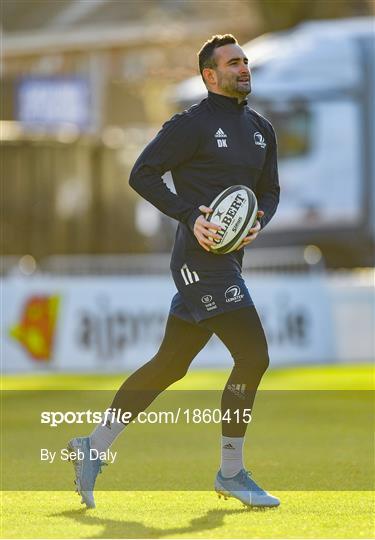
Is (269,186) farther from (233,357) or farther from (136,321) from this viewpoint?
(136,321)

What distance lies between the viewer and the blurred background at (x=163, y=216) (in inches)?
680

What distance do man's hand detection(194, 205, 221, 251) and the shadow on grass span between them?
1240mm

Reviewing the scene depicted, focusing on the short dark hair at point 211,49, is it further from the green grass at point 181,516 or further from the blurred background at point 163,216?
the blurred background at point 163,216

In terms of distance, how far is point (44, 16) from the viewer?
4403 centimetres

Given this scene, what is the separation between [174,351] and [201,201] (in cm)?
73

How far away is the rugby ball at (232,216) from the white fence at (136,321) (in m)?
9.82

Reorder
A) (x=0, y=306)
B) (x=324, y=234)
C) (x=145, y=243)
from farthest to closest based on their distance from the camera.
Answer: (x=145, y=243)
(x=324, y=234)
(x=0, y=306)

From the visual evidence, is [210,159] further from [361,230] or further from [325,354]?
[361,230]

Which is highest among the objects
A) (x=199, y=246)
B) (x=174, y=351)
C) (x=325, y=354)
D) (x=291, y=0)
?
(x=291, y=0)

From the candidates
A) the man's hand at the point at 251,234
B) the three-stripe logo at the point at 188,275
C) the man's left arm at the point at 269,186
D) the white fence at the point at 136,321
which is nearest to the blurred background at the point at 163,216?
the white fence at the point at 136,321

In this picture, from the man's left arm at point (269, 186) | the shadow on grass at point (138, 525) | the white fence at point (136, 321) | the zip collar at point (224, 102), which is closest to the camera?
the shadow on grass at point (138, 525)

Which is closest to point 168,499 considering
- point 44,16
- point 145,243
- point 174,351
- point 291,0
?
point 174,351

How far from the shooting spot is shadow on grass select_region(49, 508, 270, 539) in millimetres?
6566

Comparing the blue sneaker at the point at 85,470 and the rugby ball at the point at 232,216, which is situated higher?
the rugby ball at the point at 232,216
